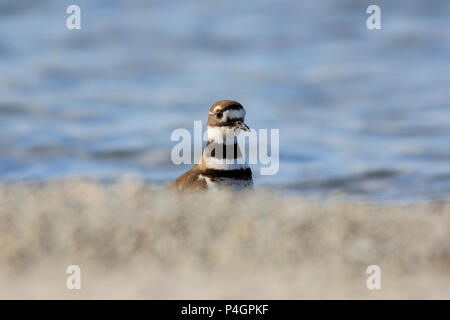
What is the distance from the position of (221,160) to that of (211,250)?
9.93ft

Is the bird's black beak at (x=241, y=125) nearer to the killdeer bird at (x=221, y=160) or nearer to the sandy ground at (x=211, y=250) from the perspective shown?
the killdeer bird at (x=221, y=160)

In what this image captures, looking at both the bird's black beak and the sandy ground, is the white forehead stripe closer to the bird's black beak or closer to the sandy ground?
the bird's black beak

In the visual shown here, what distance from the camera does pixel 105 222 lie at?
20.8 feet

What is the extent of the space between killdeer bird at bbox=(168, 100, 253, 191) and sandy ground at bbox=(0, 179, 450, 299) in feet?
5.83

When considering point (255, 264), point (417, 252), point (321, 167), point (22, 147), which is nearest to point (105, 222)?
point (255, 264)

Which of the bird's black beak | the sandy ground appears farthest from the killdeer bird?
the sandy ground

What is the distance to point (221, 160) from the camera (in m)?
9.09

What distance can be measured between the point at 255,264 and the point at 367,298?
0.83 meters

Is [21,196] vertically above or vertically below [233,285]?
above

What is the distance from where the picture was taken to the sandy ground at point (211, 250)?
5684 mm

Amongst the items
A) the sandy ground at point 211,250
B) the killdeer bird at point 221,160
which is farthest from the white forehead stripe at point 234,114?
the sandy ground at point 211,250

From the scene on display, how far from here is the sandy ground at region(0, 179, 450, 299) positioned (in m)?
5.68

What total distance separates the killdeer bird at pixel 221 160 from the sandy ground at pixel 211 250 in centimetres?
178

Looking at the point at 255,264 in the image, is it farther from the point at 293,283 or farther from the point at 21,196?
the point at 21,196
